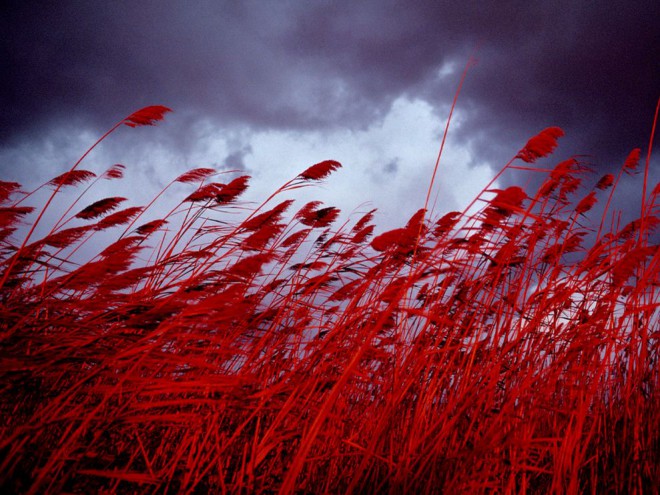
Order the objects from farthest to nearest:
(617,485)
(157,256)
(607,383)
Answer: (157,256), (607,383), (617,485)

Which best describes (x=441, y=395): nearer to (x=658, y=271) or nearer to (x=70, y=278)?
(x=658, y=271)

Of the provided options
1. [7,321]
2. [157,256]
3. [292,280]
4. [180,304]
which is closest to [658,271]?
[292,280]

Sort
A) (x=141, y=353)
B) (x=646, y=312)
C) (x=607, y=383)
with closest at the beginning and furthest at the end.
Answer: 1. (x=141, y=353)
2. (x=646, y=312)
3. (x=607, y=383)

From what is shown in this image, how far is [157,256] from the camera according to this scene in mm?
2545

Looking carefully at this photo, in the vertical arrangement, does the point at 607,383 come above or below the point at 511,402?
above

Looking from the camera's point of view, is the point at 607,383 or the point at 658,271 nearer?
the point at 658,271

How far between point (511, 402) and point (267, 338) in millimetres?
1063

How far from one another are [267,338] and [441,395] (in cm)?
85

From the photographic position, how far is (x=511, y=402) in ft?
5.00

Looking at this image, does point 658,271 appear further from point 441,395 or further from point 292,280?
point 292,280

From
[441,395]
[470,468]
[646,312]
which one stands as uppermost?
[646,312]

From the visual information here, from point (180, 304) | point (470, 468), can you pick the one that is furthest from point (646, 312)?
point (180, 304)

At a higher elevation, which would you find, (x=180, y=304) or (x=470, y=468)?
(x=180, y=304)

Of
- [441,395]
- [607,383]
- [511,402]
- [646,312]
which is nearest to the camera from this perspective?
[511,402]
